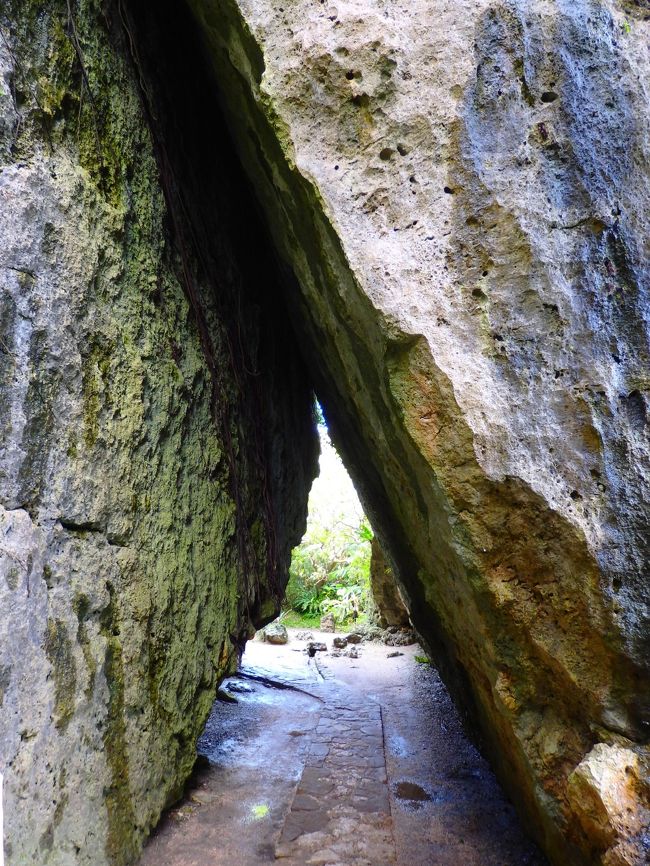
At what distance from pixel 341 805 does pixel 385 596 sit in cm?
586

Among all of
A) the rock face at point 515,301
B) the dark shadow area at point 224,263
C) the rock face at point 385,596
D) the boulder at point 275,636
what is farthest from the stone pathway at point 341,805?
the boulder at point 275,636

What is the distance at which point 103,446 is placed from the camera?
2.49m

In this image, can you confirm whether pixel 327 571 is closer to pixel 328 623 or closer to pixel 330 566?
pixel 330 566

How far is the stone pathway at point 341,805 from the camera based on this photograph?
266 cm

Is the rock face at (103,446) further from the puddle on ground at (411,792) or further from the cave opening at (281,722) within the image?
the puddle on ground at (411,792)

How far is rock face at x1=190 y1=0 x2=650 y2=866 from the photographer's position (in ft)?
6.63

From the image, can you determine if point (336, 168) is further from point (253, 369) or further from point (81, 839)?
point (81, 839)

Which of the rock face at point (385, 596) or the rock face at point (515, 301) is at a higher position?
the rock face at point (515, 301)

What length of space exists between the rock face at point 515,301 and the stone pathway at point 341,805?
0.77 meters

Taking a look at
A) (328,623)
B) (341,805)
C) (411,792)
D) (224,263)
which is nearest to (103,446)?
(224,263)

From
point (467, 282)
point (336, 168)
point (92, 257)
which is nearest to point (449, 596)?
point (467, 282)

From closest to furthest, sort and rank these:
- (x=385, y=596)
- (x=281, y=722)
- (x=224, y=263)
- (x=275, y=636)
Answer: (x=224, y=263) → (x=281, y=722) → (x=385, y=596) → (x=275, y=636)

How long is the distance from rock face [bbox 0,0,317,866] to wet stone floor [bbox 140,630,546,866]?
409 millimetres

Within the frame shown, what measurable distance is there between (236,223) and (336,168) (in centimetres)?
200
